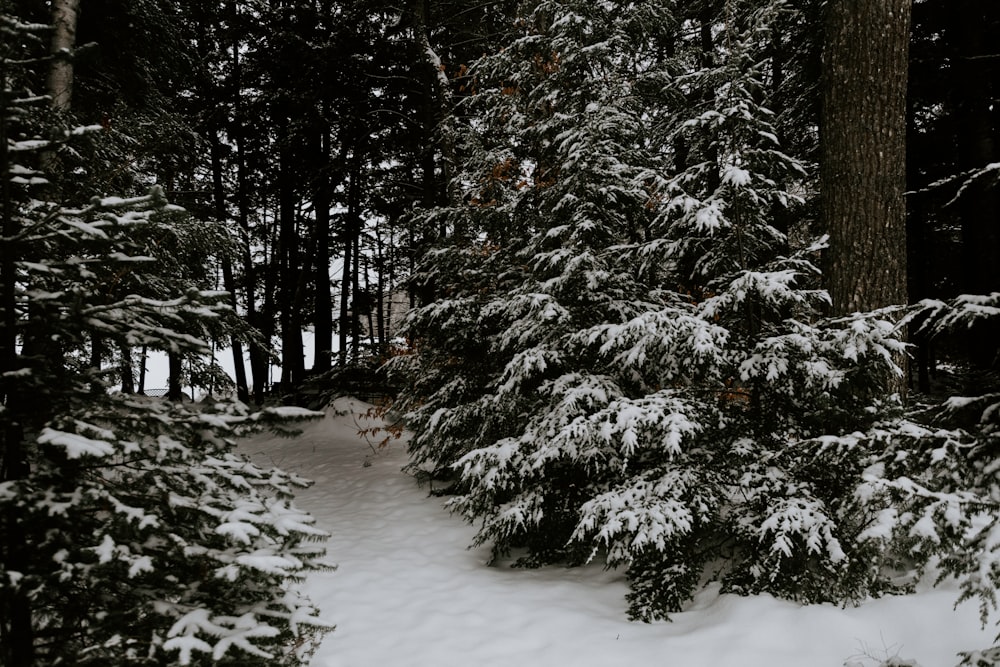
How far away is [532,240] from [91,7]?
6.95 m

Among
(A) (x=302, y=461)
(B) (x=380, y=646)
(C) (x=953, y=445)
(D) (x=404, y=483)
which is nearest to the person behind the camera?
(C) (x=953, y=445)

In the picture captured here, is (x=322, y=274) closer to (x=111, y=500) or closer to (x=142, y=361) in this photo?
(x=142, y=361)

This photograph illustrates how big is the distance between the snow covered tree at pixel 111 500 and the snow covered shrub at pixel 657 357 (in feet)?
8.55

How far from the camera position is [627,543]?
4.62 metres

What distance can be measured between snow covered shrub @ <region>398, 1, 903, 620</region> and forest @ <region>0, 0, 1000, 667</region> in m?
0.04

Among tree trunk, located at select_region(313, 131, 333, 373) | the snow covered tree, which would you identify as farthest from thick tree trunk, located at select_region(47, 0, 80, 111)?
tree trunk, located at select_region(313, 131, 333, 373)

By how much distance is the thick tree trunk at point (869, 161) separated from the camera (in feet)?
16.2

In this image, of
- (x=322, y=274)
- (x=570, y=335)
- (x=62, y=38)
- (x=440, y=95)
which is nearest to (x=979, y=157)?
(x=570, y=335)

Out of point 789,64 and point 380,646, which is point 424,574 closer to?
point 380,646

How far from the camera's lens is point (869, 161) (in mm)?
4977

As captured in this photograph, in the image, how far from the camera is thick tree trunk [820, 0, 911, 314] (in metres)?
4.93

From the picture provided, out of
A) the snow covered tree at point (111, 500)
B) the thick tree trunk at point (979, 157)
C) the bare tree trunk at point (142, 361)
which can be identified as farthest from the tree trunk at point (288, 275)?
the thick tree trunk at point (979, 157)

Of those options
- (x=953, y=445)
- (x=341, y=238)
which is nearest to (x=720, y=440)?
(x=953, y=445)

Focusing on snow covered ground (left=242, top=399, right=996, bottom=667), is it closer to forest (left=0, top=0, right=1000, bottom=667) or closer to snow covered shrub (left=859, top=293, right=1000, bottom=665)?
forest (left=0, top=0, right=1000, bottom=667)
